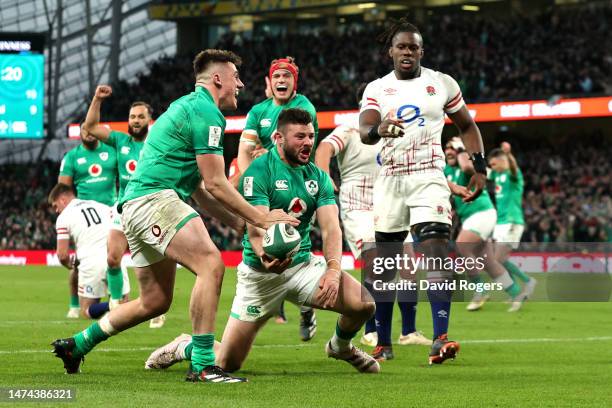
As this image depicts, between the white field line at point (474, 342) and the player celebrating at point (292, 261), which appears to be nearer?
the player celebrating at point (292, 261)

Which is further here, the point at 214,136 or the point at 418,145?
the point at 418,145

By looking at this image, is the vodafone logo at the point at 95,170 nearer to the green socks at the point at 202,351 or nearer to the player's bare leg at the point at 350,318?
the player's bare leg at the point at 350,318

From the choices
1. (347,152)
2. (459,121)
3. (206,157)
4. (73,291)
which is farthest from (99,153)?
(206,157)

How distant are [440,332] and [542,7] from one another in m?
35.5

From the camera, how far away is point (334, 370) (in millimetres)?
8258

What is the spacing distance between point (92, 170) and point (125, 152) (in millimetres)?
→ 1509

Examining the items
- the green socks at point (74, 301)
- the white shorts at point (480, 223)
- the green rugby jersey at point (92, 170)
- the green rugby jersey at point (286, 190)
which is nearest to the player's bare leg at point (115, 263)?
the green socks at point (74, 301)

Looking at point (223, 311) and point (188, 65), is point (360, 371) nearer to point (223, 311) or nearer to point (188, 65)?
point (223, 311)

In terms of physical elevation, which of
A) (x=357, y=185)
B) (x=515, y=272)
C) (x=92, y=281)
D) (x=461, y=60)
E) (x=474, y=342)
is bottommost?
(x=474, y=342)

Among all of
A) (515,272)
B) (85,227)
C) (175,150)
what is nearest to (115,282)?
(85,227)

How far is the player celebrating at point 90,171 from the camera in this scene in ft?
45.6

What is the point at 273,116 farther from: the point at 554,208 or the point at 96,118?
the point at 554,208

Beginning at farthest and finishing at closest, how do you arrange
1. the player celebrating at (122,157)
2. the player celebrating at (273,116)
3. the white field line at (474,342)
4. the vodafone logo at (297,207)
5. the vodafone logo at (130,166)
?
the vodafone logo at (130,166) → the player celebrating at (122,157) → the player celebrating at (273,116) → the white field line at (474,342) → the vodafone logo at (297,207)

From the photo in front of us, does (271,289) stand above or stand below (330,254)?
below
